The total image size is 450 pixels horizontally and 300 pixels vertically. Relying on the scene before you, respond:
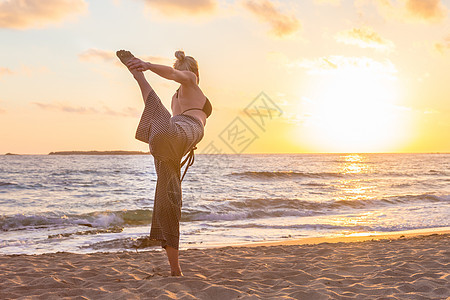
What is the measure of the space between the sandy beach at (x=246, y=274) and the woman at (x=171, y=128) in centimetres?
61

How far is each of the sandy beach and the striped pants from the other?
0.62m

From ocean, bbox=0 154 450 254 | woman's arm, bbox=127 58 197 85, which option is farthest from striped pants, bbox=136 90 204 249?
ocean, bbox=0 154 450 254

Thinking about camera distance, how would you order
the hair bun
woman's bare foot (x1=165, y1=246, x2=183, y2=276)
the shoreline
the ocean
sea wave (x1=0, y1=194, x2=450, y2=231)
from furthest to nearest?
1. sea wave (x1=0, y1=194, x2=450, y2=231)
2. the ocean
3. the shoreline
4. woman's bare foot (x1=165, y1=246, x2=183, y2=276)
5. the hair bun

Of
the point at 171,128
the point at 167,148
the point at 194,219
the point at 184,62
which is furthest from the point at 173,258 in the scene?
the point at 194,219

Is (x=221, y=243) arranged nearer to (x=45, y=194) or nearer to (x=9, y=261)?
(x=9, y=261)

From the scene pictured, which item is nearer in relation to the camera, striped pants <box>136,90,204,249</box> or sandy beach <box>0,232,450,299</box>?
striped pants <box>136,90,204,249</box>

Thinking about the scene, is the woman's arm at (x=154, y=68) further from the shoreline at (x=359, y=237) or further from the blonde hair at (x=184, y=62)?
the shoreline at (x=359, y=237)

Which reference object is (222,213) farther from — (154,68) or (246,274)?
(154,68)

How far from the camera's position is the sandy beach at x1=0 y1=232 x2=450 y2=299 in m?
4.02

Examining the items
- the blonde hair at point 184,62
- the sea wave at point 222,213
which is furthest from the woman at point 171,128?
the sea wave at point 222,213

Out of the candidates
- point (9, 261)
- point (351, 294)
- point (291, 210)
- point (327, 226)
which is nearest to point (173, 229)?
point (351, 294)

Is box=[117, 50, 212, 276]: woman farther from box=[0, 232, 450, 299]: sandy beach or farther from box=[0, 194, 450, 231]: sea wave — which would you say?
box=[0, 194, 450, 231]: sea wave

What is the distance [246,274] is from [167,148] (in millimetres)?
2147

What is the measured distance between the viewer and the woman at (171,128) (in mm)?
3717
